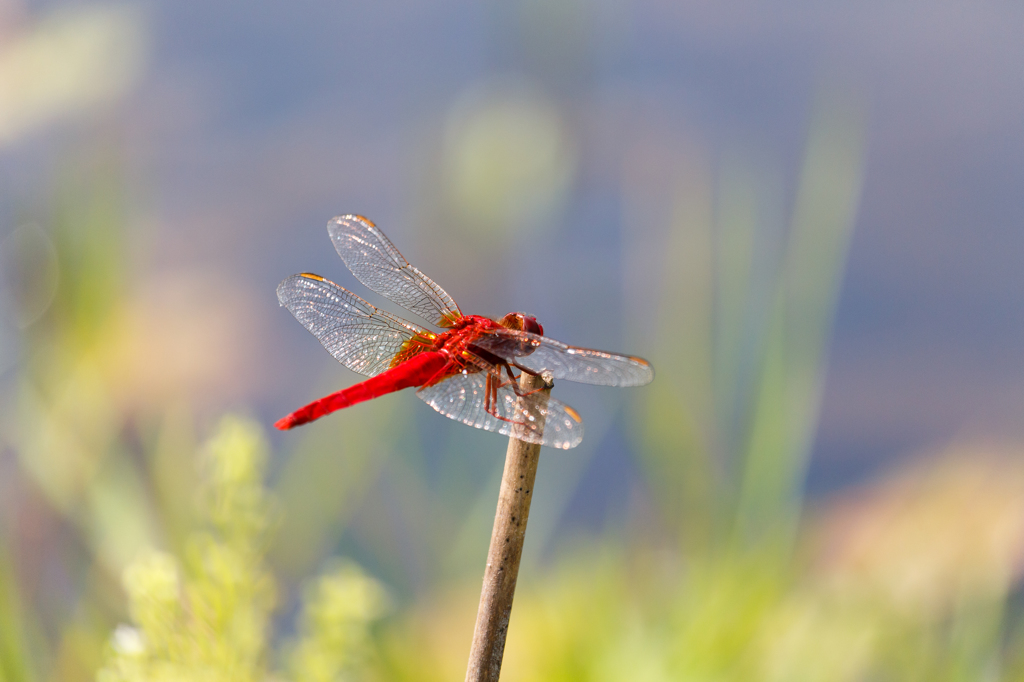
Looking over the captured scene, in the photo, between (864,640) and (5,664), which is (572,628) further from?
(5,664)

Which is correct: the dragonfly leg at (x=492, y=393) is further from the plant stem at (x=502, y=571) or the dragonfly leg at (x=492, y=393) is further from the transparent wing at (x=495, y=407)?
the plant stem at (x=502, y=571)

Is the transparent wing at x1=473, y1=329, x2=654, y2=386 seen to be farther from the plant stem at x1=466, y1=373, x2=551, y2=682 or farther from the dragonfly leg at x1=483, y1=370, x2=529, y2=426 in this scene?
the plant stem at x1=466, y1=373, x2=551, y2=682

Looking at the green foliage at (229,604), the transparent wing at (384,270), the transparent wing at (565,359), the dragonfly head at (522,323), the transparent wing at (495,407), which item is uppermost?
the transparent wing at (384,270)

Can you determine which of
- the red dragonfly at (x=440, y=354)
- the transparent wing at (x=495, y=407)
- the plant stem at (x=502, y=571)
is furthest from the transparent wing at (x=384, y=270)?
the plant stem at (x=502, y=571)

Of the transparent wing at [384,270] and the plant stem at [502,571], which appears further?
the transparent wing at [384,270]

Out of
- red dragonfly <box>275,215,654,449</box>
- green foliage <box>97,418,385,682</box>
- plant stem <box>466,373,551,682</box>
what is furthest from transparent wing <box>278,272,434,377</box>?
plant stem <box>466,373,551,682</box>

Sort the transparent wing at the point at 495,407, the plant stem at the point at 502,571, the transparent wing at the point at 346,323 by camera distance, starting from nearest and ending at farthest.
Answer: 1. the plant stem at the point at 502,571
2. the transparent wing at the point at 495,407
3. the transparent wing at the point at 346,323

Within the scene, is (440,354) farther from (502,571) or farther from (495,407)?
(502,571)

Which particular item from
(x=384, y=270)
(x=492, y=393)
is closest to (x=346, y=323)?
(x=384, y=270)
